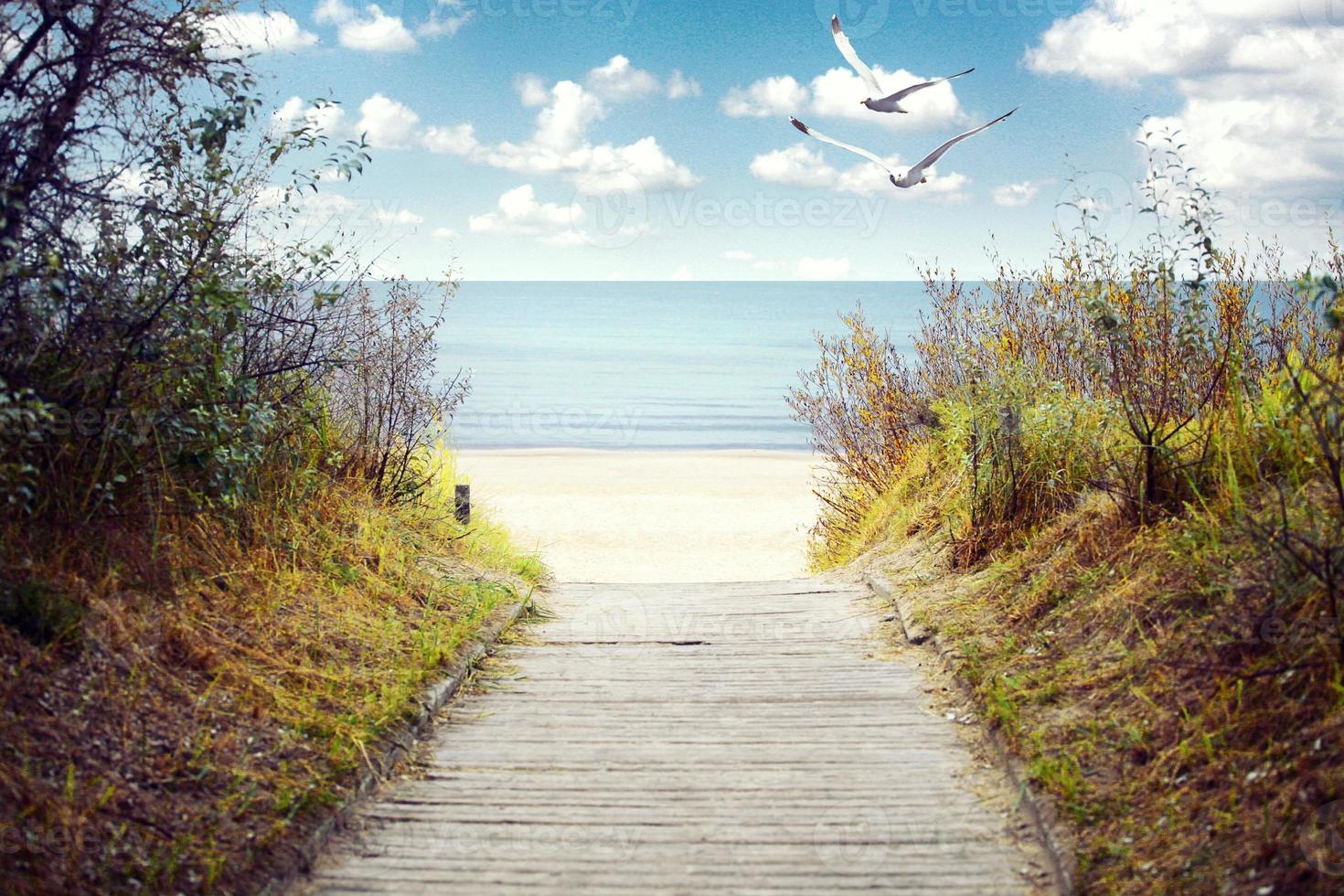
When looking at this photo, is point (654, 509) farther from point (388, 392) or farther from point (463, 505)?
point (388, 392)

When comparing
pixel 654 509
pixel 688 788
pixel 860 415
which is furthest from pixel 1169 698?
pixel 654 509

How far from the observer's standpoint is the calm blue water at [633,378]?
31500 millimetres

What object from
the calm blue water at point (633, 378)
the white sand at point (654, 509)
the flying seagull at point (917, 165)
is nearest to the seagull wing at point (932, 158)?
the flying seagull at point (917, 165)

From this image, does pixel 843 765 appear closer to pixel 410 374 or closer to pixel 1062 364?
pixel 410 374

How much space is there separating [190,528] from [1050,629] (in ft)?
13.7

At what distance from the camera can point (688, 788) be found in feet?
14.6

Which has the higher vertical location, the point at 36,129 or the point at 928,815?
the point at 36,129

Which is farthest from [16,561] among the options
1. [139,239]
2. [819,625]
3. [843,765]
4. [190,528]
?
[819,625]

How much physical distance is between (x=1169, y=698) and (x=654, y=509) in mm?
14601

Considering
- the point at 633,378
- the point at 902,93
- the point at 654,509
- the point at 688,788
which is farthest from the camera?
the point at 633,378

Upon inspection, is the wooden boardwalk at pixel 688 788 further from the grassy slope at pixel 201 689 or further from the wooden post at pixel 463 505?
the wooden post at pixel 463 505

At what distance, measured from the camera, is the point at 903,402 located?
11.4m

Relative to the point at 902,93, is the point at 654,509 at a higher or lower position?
lower

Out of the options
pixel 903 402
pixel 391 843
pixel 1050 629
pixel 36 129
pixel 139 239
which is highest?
pixel 36 129
